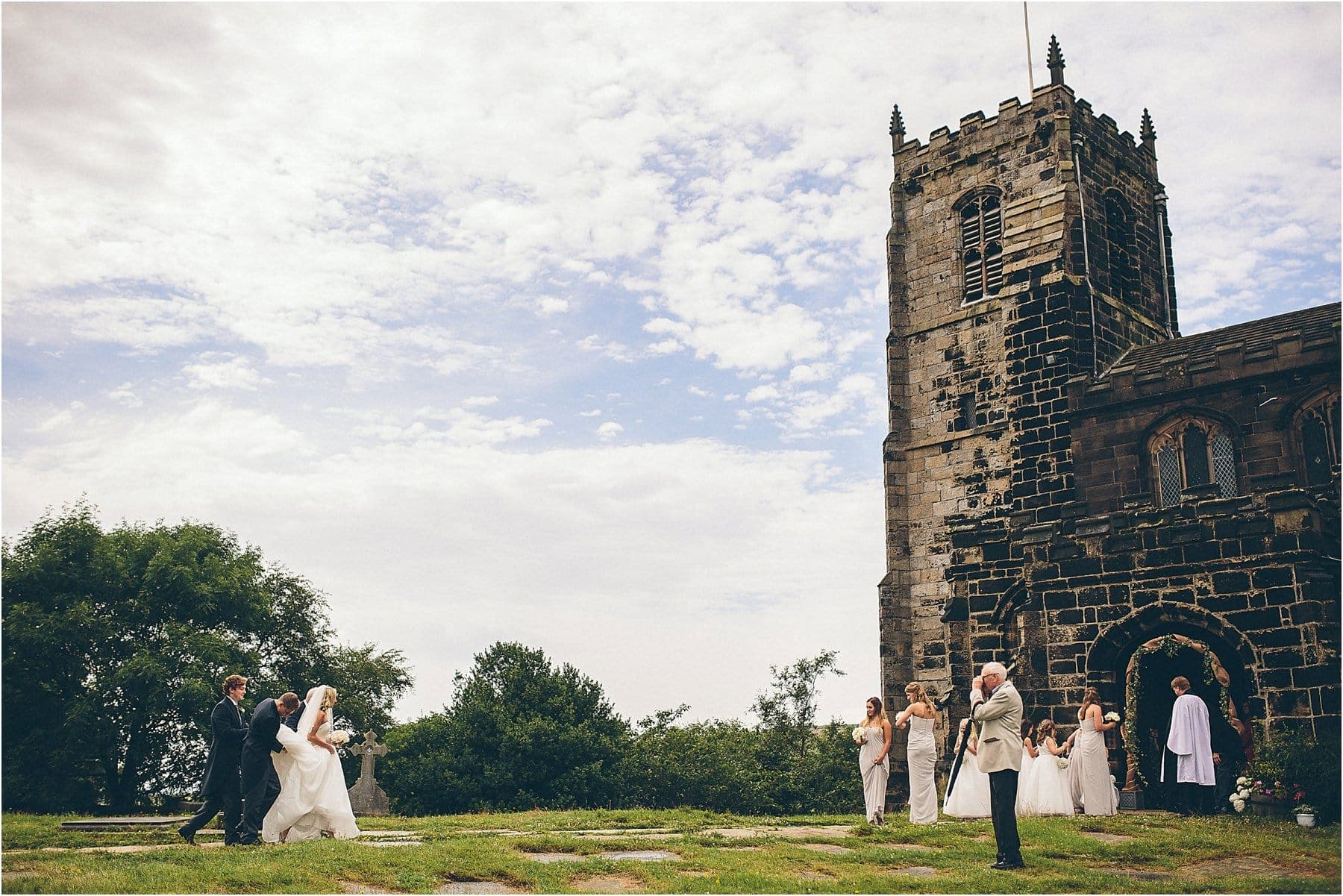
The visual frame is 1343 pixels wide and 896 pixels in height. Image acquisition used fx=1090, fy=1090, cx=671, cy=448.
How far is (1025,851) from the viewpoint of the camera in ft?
39.2

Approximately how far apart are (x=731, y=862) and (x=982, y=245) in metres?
23.7

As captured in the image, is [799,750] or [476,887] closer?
[476,887]

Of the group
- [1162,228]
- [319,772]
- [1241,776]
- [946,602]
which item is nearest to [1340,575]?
[1241,776]

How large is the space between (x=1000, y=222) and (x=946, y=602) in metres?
10.8

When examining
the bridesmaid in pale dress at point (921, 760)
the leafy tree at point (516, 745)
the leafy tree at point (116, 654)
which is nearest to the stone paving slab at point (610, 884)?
the bridesmaid in pale dress at point (921, 760)

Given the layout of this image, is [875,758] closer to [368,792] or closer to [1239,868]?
[1239,868]

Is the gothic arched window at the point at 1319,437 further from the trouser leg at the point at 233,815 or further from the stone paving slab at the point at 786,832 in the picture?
the trouser leg at the point at 233,815

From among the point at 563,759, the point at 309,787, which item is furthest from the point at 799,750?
the point at 309,787

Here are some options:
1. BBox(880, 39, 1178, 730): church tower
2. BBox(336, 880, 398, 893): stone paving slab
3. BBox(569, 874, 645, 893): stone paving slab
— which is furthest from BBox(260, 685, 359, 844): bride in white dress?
BBox(880, 39, 1178, 730): church tower

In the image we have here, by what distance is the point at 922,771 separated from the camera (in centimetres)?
1716

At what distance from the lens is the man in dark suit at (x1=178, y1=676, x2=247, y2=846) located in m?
12.5

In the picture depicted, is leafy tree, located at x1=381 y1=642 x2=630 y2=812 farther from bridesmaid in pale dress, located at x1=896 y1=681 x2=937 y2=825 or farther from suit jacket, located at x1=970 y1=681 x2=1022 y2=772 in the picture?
suit jacket, located at x1=970 y1=681 x2=1022 y2=772

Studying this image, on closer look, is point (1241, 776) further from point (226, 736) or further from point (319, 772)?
point (226, 736)

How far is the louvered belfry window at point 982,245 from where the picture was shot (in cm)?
3034
